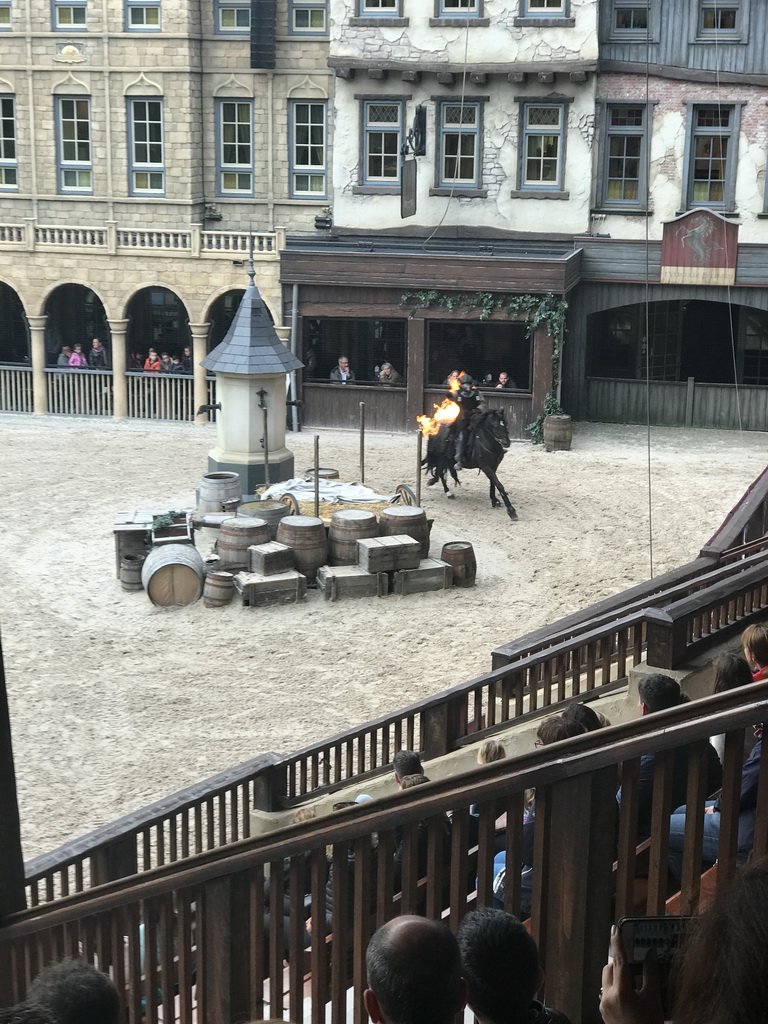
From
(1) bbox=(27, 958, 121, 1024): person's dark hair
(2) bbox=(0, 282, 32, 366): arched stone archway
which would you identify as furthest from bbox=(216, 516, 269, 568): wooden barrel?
(2) bbox=(0, 282, 32, 366): arched stone archway

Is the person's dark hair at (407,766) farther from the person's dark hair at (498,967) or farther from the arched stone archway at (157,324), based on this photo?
the arched stone archway at (157,324)

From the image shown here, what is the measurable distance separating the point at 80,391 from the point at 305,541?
1262cm

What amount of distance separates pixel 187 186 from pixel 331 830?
85.9 feet

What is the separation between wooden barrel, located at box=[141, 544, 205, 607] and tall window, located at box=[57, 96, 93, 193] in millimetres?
16319

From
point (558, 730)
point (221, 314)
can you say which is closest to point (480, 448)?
point (221, 314)

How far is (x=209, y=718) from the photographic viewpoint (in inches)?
476

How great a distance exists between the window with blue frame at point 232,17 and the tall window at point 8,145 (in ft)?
16.0

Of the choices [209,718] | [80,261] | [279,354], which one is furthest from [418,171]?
[209,718]

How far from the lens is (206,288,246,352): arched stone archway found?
2917 centimetres

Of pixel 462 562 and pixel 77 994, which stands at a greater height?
pixel 77 994

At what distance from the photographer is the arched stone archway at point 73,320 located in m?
29.9

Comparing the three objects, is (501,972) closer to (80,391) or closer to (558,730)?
(558,730)

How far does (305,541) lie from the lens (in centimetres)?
1605

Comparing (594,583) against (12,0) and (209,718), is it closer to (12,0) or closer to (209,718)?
(209,718)
